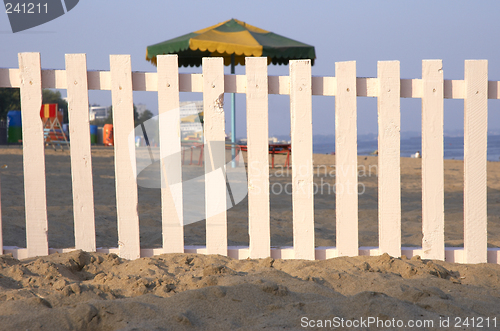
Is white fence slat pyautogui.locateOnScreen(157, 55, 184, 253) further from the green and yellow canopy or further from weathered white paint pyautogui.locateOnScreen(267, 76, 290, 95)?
the green and yellow canopy

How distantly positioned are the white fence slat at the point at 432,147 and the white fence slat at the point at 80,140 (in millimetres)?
2296

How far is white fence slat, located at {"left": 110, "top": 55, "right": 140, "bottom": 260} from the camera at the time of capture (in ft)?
8.65

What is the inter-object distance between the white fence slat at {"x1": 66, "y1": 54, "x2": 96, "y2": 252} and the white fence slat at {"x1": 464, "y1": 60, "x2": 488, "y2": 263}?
2619 mm

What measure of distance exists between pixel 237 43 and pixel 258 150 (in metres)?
5.69

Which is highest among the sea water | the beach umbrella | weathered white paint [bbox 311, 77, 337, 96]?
the beach umbrella

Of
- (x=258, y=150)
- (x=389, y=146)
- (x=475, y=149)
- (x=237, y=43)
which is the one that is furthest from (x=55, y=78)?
(x=237, y=43)

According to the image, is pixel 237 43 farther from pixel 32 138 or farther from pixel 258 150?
pixel 32 138

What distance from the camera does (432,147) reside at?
271cm

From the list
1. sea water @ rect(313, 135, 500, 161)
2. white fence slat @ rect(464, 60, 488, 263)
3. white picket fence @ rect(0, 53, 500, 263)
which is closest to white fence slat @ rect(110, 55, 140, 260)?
white picket fence @ rect(0, 53, 500, 263)

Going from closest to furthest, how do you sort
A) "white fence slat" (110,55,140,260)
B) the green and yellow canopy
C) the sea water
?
"white fence slat" (110,55,140,260)
the green and yellow canopy
the sea water

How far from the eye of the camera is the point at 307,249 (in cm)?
274

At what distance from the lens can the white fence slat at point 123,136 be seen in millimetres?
2637

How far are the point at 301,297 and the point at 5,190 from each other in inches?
192

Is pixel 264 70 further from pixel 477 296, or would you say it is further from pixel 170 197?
pixel 477 296
